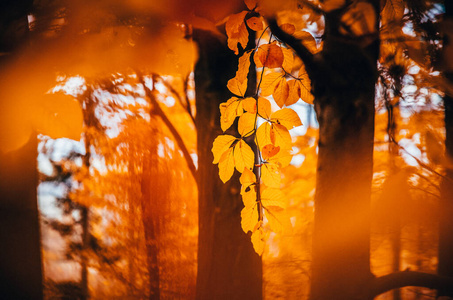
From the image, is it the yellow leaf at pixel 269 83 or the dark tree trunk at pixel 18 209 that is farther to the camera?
the dark tree trunk at pixel 18 209

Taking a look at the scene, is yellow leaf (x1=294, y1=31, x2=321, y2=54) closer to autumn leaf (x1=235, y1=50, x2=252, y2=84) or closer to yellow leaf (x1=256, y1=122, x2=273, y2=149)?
autumn leaf (x1=235, y1=50, x2=252, y2=84)

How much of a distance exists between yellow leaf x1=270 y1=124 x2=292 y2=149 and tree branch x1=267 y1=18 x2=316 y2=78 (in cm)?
52

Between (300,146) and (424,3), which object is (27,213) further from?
(424,3)

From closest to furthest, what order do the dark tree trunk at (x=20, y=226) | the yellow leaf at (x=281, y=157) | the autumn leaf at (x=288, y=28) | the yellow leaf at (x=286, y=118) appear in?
the yellow leaf at (x=286, y=118) < the yellow leaf at (x=281, y=157) < the autumn leaf at (x=288, y=28) < the dark tree trunk at (x=20, y=226)

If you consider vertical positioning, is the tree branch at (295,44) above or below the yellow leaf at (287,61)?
above

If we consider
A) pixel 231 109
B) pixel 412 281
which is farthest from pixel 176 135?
pixel 412 281

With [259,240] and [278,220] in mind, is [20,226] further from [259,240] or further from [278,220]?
[278,220]

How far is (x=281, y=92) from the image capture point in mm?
1140

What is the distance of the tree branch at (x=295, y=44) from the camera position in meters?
1.27

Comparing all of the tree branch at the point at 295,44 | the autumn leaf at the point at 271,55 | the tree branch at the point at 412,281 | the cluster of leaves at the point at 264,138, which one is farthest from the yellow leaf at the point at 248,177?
the tree branch at the point at 412,281

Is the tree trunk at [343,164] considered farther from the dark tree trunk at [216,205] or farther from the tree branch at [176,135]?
the tree branch at [176,135]

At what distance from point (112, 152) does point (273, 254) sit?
7.90ft

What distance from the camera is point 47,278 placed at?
2.66 metres

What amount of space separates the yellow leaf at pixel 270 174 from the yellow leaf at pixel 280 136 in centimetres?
11
